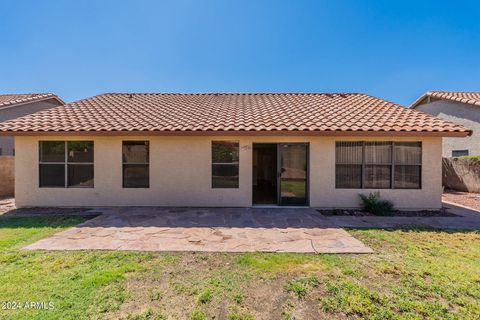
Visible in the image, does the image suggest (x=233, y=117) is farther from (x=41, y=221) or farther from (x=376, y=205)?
(x=41, y=221)

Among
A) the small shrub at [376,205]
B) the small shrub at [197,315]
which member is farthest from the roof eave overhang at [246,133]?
the small shrub at [197,315]

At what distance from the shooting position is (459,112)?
1522cm

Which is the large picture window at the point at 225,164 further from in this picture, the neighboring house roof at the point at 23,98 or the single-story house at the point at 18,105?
the neighboring house roof at the point at 23,98

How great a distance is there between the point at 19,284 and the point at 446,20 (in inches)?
662

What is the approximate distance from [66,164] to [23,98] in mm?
12025

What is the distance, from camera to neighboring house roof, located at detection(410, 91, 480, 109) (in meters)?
14.6

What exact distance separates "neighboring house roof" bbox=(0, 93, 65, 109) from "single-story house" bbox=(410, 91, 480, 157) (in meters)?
27.8

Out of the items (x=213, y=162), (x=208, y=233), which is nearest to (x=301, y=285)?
(x=208, y=233)

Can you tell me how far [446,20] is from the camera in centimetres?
1077

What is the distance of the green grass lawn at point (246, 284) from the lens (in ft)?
9.66

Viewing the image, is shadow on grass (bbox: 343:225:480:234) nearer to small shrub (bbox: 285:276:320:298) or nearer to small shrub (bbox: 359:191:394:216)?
small shrub (bbox: 359:191:394:216)

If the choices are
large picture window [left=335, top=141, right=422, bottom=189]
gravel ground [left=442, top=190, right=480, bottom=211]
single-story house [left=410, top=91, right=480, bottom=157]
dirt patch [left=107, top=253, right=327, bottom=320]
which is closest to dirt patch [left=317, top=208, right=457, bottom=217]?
large picture window [left=335, top=141, right=422, bottom=189]

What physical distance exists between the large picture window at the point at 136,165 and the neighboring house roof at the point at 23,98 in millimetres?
11661

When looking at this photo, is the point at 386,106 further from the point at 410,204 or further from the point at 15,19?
the point at 15,19
